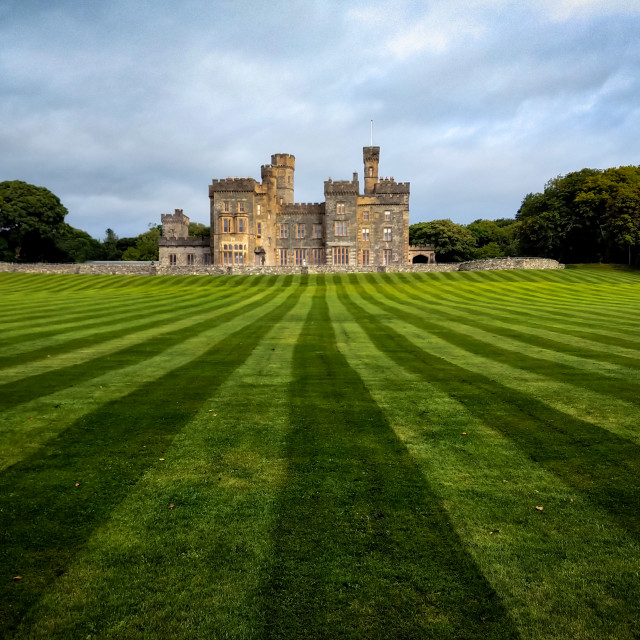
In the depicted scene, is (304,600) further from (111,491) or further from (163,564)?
(111,491)

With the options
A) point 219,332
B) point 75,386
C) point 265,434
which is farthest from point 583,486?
point 219,332

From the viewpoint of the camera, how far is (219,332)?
17000 mm

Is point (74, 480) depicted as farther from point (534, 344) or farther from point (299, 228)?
point (299, 228)

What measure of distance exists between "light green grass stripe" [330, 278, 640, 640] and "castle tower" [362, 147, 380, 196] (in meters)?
74.4

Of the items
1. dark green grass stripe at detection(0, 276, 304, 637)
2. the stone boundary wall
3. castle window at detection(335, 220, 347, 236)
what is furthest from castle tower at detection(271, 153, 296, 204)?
dark green grass stripe at detection(0, 276, 304, 637)

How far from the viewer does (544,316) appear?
800 inches

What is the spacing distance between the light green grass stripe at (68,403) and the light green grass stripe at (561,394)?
702 centimetres

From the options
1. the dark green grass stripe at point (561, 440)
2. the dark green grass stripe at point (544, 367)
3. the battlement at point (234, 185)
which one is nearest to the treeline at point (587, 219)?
the battlement at point (234, 185)

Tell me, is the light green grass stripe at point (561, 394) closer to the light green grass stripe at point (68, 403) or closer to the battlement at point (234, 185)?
the light green grass stripe at point (68, 403)

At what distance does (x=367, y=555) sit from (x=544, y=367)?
8.07 metres

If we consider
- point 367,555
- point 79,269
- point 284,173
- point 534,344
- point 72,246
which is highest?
point 284,173

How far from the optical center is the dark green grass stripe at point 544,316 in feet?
47.5

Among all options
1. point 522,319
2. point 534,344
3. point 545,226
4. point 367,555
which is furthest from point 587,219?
point 367,555

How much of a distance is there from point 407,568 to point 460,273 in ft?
171
